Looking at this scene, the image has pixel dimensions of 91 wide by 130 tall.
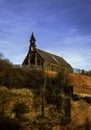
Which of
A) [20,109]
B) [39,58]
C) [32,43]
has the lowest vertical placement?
[20,109]

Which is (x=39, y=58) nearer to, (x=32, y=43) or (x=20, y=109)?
(x=32, y=43)

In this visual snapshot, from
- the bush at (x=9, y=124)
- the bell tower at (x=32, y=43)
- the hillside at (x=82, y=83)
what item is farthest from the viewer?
the bell tower at (x=32, y=43)

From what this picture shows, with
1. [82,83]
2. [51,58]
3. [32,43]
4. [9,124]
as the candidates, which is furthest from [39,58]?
[9,124]

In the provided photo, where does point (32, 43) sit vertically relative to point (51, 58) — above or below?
above

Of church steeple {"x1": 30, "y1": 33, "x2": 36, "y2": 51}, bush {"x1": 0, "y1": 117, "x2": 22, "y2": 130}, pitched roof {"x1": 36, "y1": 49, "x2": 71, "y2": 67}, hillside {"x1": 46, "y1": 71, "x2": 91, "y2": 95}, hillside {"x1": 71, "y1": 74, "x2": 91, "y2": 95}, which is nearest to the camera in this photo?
bush {"x1": 0, "y1": 117, "x2": 22, "y2": 130}

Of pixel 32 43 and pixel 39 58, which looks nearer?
pixel 39 58

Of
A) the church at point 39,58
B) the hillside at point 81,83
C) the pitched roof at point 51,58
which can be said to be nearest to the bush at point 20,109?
the hillside at point 81,83

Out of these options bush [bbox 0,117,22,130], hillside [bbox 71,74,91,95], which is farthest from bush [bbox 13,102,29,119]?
hillside [bbox 71,74,91,95]

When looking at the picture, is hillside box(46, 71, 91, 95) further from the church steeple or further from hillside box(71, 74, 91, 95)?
the church steeple

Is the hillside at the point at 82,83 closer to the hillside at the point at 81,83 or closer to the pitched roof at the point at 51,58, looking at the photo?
the hillside at the point at 81,83

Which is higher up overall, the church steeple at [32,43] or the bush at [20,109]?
the church steeple at [32,43]

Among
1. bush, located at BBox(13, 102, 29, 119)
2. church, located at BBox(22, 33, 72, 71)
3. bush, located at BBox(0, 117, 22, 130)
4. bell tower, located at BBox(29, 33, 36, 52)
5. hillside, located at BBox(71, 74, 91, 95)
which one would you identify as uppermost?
bell tower, located at BBox(29, 33, 36, 52)

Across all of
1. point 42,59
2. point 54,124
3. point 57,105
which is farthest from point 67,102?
point 42,59

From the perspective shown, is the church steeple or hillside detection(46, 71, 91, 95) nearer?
hillside detection(46, 71, 91, 95)
